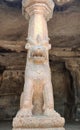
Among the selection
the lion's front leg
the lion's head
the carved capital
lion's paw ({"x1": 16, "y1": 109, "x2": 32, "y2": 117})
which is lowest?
lion's paw ({"x1": 16, "y1": 109, "x2": 32, "y2": 117})

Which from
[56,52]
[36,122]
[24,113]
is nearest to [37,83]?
[24,113]

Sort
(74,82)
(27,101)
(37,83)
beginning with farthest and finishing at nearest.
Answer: (74,82)
(37,83)
(27,101)

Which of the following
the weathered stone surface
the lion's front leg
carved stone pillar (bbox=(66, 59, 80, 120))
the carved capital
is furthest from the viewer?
carved stone pillar (bbox=(66, 59, 80, 120))

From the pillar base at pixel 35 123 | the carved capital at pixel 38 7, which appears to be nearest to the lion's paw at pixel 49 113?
the pillar base at pixel 35 123

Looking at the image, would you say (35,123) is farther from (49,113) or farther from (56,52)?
(56,52)

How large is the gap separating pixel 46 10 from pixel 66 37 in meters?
2.43

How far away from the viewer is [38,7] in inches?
202

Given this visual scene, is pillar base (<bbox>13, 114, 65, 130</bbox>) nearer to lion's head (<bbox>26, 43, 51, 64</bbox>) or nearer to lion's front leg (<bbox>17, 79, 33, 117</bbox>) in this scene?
lion's front leg (<bbox>17, 79, 33, 117</bbox>)

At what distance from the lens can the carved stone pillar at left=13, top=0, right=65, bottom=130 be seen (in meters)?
4.00

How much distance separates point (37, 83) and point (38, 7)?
1.55 metres

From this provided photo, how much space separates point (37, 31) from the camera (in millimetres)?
4887

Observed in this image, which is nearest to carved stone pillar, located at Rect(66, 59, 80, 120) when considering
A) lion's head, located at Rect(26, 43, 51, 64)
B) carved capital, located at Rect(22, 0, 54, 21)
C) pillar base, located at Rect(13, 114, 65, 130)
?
carved capital, located at Rect(22, 0, 54, 21)

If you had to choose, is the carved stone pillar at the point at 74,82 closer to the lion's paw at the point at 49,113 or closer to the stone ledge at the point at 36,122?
the lion's paw at the point at 49,113

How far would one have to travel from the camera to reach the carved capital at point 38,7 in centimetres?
513
